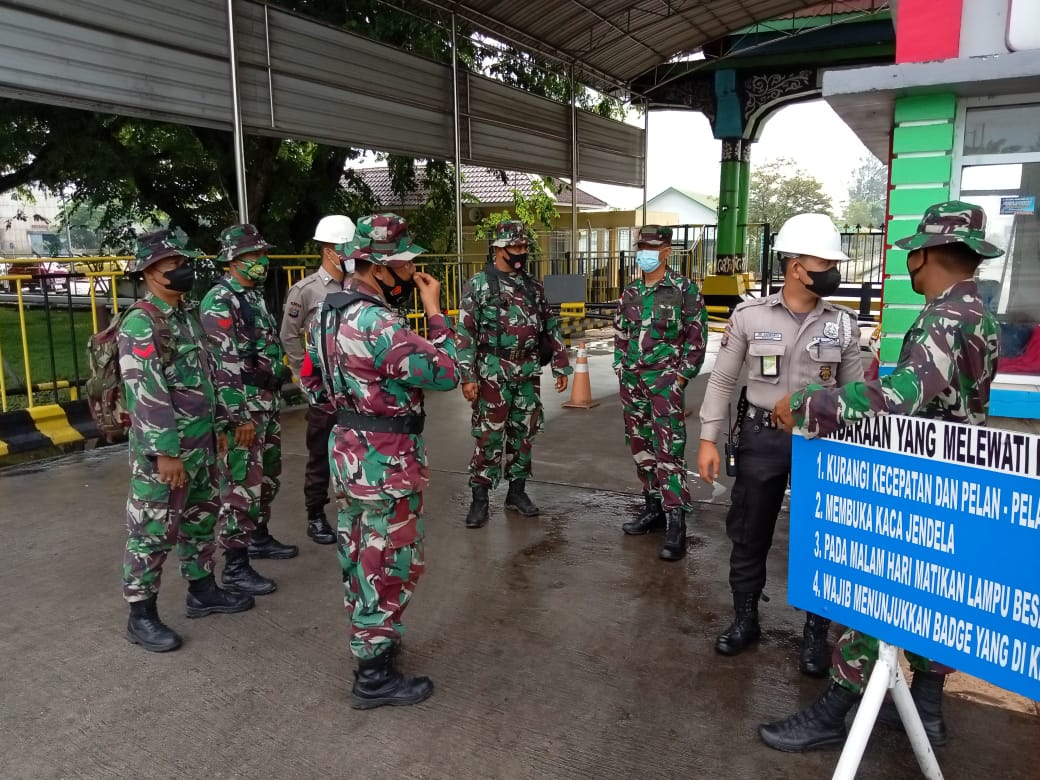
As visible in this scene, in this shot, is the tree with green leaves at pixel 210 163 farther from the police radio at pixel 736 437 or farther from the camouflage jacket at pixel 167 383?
the police radio at pixel 736 437

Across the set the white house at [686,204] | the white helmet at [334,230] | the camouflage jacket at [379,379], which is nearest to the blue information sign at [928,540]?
the camouflage jacket at [379,379]

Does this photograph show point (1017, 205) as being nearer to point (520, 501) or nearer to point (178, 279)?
point (520, 501)

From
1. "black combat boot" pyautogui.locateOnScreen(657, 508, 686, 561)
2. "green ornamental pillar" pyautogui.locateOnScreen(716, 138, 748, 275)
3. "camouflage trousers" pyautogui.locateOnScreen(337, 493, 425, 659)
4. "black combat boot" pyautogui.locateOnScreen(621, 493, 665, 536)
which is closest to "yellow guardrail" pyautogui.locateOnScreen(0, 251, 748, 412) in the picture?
"green ornamental pillar" pyautogui.locateOnScreen(716, 138, 748, 275)

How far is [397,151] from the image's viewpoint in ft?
33.6

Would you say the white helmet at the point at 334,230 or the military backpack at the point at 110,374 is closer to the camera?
the military backpack at the point at 110,374

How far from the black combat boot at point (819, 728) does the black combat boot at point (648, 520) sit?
6.93 ft

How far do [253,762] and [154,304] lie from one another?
189 cm

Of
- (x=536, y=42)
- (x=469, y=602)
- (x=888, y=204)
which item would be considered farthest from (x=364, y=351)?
(x=536, y=42)

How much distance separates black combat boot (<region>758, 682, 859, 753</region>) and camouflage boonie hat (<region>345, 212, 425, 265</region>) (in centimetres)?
209

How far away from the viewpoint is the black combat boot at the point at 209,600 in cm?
366

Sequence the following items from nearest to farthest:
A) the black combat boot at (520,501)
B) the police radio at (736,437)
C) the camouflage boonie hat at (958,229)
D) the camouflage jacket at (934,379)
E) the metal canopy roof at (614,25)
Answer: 1. the camouflage jacket at (934,379)
2. the camouflage boonie hat at (958,229)
3. the police radio at (736,437)
4. the black combat boot at (520,501)
5. the metal canopy roof at (614,25)

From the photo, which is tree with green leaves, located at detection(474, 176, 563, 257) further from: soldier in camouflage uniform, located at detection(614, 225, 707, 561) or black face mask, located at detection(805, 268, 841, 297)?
black face mask, located at detection(805, 268, 841, 297)

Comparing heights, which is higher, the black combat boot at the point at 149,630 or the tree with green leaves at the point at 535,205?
the tree with green leaves at the point at 535,205

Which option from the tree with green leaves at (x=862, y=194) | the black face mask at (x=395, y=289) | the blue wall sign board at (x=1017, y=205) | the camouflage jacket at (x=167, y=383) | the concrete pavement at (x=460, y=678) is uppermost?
the tree with green leaves at (x=862, y=194)
